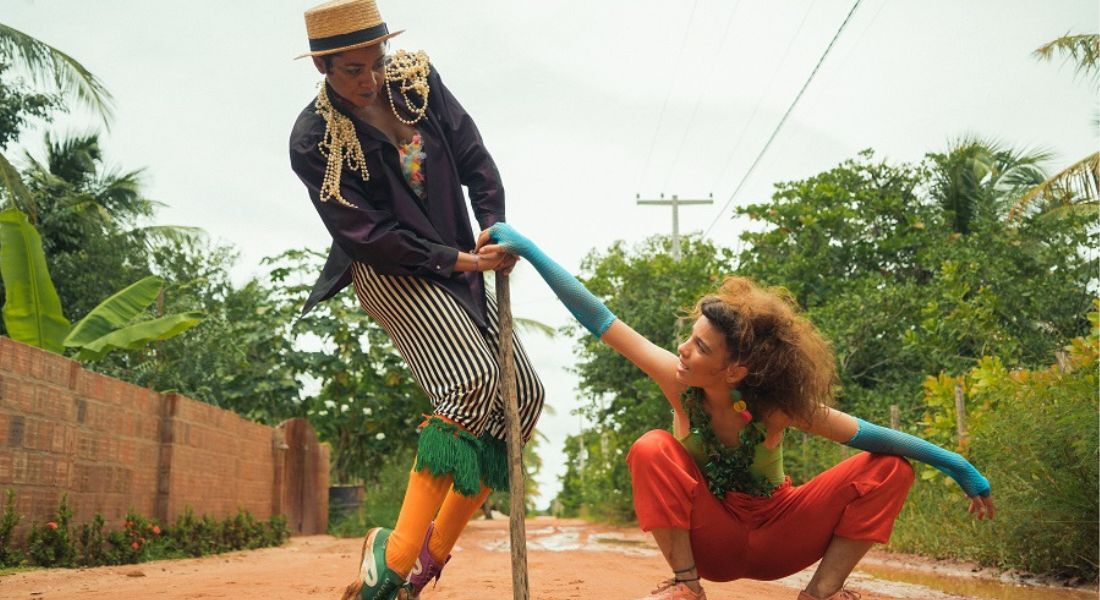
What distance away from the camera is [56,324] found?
8461 millimetres

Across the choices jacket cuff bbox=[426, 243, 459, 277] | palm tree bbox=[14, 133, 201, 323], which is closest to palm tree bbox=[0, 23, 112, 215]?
palm tree bbox=[14, 133, 201, 323]

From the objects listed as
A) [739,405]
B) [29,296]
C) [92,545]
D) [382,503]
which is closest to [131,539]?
Result: [92,545]

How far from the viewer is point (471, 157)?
410 centimetres

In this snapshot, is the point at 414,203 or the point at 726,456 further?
the point at 414,203

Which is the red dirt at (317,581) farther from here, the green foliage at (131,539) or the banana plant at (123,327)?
the banana plant at (123,327)

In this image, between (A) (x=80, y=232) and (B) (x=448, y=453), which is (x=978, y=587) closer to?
(B) (x=448, y=453)

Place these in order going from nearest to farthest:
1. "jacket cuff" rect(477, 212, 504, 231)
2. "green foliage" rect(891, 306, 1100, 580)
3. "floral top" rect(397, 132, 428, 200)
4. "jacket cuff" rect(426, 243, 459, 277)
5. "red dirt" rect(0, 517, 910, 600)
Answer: "jacket cuff" rect(426, 243, 459, 277)
"floral top" rect(397, 132, 428, 200)
"jacket cuff" rect(477, 212, 504, 231)
"red dirt" rect(0, 517, 910, 600)
"green foliage" rect(891, 306, 1100, 580)

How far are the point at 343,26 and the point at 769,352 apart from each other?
Answer: 1.77 m

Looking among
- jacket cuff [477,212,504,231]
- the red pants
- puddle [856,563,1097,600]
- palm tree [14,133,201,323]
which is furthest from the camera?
palm tree [14,133,201,323]

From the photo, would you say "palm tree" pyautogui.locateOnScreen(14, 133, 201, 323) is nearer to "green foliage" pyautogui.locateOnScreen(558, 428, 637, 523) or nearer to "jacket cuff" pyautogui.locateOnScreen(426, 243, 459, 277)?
"green foliage" pyautogui.locateOnScreen(558, 428, 637, 523)

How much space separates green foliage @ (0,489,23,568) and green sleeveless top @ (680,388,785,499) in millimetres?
3969

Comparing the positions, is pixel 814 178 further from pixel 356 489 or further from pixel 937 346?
pixel 356 489

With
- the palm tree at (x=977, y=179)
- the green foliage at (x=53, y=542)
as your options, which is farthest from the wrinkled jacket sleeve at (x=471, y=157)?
the palm tree at (x=977, y=179)

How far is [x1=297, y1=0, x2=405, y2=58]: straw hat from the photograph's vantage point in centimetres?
365
